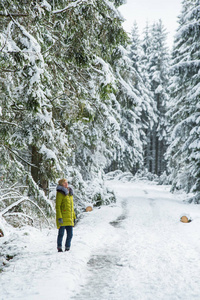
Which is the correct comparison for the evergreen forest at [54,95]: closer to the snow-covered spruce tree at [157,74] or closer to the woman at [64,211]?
the woman at [64,211]

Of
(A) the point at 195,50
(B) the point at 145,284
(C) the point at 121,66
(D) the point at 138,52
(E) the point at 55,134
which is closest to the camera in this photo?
(B) the point at 145,284

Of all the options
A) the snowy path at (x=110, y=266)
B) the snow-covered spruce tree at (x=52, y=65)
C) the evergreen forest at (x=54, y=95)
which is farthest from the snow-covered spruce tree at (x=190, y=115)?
the snow-covered spruce tree at (x=52, y=65)

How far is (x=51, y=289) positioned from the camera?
14.6ft

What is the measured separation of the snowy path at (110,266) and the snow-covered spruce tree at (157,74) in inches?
1086

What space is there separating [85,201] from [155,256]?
8.13m

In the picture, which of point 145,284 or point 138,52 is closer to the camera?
point 145,284

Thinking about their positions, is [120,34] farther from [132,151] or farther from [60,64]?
[132,151]

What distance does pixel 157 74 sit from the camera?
Answer: 36969 millimetres

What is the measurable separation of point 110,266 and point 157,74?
3422 centimetres

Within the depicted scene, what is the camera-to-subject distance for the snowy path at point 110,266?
452 cm

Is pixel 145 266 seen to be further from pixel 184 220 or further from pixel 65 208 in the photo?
pixel 184 220

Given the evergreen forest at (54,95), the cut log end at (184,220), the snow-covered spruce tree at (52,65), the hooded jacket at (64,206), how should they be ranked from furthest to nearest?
the cut log end at (184,220), the hooded jacket at (64,206), the evergreen forest at (54,95), the snow-covered spruce tree at (52,65)

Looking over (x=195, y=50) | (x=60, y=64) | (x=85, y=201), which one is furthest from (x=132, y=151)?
(x=60, y=64)

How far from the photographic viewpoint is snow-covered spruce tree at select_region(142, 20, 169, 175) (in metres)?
36.8
